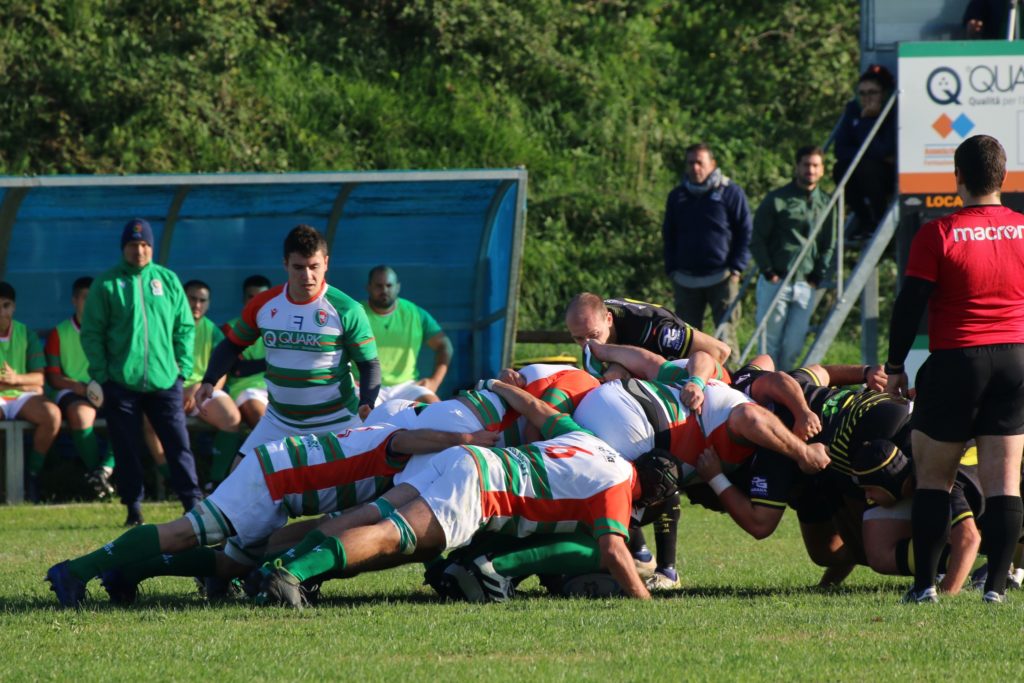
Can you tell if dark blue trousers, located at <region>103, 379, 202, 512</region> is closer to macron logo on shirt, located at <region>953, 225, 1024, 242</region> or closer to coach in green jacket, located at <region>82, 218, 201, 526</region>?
coach in green jacket, located at <region>82, 218, 201, 526</region>

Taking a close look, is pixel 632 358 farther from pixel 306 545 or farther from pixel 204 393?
pixel 204 393

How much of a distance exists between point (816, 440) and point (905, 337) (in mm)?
1227

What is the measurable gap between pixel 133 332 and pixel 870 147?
6.50 m

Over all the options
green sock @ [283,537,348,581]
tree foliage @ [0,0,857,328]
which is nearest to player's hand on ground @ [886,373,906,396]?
green sock @ [283,537,348,581]

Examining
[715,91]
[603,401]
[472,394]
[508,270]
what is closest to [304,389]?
[472,394]

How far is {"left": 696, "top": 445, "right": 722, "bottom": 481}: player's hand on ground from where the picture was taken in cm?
780

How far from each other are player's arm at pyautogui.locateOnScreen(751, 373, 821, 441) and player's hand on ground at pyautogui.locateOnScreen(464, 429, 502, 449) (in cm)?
144

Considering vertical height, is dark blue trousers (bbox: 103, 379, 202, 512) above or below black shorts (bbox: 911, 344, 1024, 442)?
below

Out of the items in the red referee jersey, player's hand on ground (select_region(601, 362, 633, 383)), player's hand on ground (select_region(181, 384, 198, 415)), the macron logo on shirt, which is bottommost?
player's hand on ground (select_region(181, 384, 198, 415))

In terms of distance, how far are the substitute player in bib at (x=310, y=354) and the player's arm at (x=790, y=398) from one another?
7.59ft

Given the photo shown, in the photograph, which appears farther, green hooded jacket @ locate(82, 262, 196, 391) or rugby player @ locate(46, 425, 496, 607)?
green hooded jacket @ locate(82, 262, 196, 391)

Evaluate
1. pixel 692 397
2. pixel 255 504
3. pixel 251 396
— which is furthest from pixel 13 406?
pixel 692 397

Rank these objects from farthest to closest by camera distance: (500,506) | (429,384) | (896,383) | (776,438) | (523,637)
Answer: (429,384) → (776,438) → (500,506) → (896,383) → (523,637)

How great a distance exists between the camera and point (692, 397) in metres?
7.79
